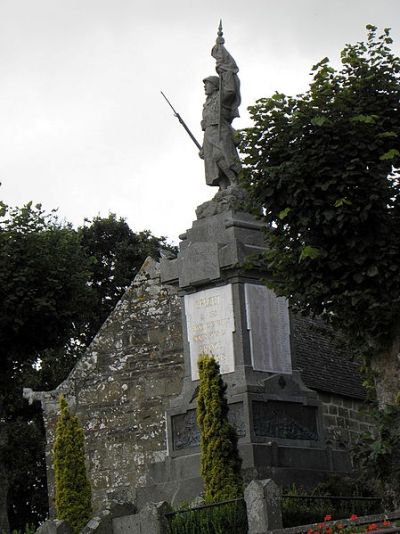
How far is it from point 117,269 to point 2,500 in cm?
1595

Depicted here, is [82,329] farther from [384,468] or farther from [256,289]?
[384,468]

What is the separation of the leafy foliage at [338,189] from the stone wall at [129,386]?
1009cm

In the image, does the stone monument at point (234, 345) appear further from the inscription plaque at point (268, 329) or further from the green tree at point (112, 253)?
the green tree at point (112, 253)

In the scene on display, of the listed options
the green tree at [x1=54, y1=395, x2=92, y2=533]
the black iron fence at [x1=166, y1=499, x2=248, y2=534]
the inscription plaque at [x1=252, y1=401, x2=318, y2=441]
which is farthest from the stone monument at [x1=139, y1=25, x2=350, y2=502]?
the black iron fence at [x1=166, y1=499, x2=248, y2=534]

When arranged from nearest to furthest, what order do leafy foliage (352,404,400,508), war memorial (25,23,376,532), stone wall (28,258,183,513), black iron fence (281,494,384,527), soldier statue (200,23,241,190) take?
black iron fence (281,494,384,527)
leafy foliage (352,404,400,508)
war memorial (25,23,376,532)
soldier statue (200,23,241,190)
stone wall (28,258,183,513)

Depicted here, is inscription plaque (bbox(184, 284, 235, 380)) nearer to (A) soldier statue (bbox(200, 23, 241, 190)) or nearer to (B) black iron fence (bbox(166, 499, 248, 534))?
(A) soldier statue (bbox(200, 23, 241, 190))

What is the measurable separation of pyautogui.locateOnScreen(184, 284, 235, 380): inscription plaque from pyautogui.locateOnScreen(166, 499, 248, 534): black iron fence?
3220 mm

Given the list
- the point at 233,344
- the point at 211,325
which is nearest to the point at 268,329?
the point at 233,344

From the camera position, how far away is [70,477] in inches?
816

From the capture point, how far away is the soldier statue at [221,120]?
2147 cm

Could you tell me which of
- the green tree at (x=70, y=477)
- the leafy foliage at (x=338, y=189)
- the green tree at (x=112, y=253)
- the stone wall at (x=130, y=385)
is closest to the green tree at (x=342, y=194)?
the leafy foliage at (x=338, y=189)

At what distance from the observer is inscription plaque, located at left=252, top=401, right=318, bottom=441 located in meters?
19.9

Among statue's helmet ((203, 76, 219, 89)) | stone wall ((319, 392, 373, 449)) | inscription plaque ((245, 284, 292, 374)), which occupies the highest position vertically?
statue's helmet ((203, 76, 219, 89))

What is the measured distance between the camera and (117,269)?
135 ft
